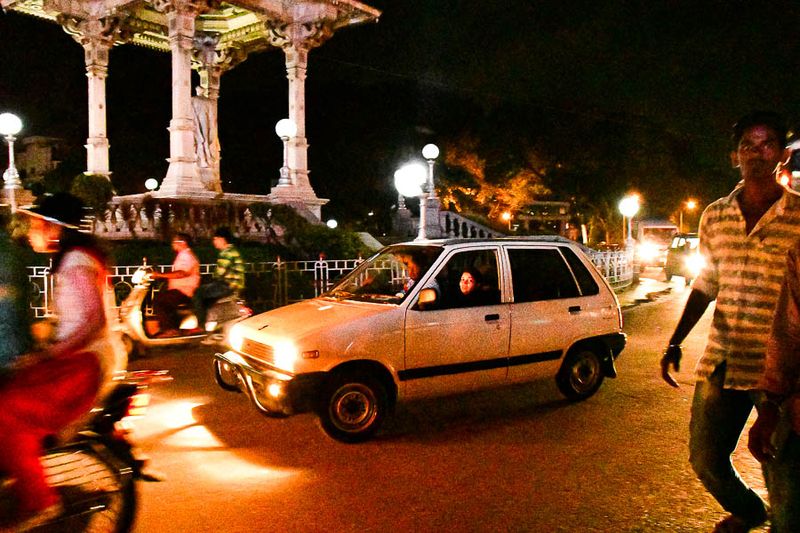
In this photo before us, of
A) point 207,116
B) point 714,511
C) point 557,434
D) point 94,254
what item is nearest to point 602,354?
point 557,434

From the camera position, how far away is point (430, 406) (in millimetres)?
7332

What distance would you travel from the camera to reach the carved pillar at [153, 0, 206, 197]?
63.5ft

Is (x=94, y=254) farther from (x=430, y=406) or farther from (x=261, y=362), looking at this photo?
(x=430, y=406)

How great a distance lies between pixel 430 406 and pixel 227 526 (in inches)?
129

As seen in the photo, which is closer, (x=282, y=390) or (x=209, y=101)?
(x=282, y=390)

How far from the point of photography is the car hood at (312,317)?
20.0ft

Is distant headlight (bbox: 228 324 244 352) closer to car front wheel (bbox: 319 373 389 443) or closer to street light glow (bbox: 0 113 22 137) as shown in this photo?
car front wheel (bbox: 319 373 389 443)

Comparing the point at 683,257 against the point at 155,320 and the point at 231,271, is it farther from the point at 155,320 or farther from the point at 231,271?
the point at 155,320

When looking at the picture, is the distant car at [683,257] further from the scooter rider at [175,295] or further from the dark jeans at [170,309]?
the dark jeans at [170,309]

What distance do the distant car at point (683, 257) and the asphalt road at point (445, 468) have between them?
17.0 metres

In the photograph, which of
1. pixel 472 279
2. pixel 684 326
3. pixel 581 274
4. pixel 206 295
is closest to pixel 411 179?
pixel 206 295

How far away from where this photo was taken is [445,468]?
5.43m

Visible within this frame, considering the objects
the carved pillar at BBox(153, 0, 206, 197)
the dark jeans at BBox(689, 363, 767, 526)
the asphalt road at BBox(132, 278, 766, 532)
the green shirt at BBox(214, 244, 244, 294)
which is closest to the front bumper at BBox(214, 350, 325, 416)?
the asphalt road at BBox(132, 278, 766, 532)

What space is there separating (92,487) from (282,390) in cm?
216
